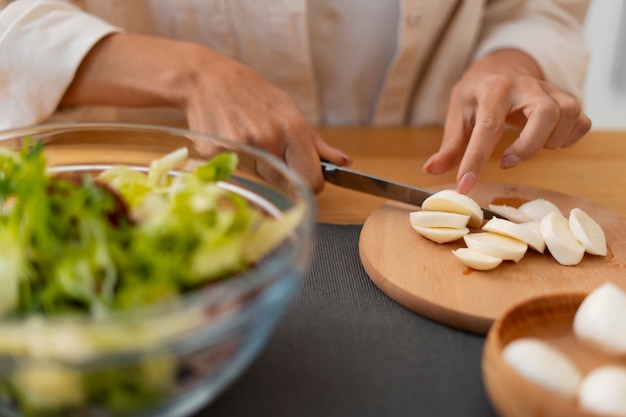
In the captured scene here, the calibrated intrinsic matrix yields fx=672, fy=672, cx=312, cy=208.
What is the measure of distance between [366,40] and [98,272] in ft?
3.18

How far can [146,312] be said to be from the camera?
1.35 ft

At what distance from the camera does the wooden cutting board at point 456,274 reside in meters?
0.70

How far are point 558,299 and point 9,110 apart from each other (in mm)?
869

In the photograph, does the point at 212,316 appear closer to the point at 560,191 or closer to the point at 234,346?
the point at 234,346

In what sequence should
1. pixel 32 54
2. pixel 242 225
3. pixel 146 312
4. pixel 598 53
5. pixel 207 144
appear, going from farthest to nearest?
pixel 598 53 < pixel 32 54 < pixel 207 144 < pixel 242 225 < pixel 146 312

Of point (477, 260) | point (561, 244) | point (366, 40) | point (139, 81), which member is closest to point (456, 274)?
point (477, 260)

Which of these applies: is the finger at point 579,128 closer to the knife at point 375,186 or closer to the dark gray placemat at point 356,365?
the knife at point 375,186

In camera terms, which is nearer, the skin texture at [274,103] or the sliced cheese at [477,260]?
the sliced cheese at [477,260]

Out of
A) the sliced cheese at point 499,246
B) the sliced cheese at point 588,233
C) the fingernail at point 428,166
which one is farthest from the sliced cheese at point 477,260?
the fingernail at point 428,166

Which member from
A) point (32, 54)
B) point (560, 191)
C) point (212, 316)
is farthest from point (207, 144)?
point (560, 191)

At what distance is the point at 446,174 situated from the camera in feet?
3.64

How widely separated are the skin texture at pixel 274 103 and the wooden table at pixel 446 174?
59 millimetres

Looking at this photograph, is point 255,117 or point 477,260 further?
point 255,117

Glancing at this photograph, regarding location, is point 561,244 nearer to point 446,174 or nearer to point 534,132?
point 534,132
